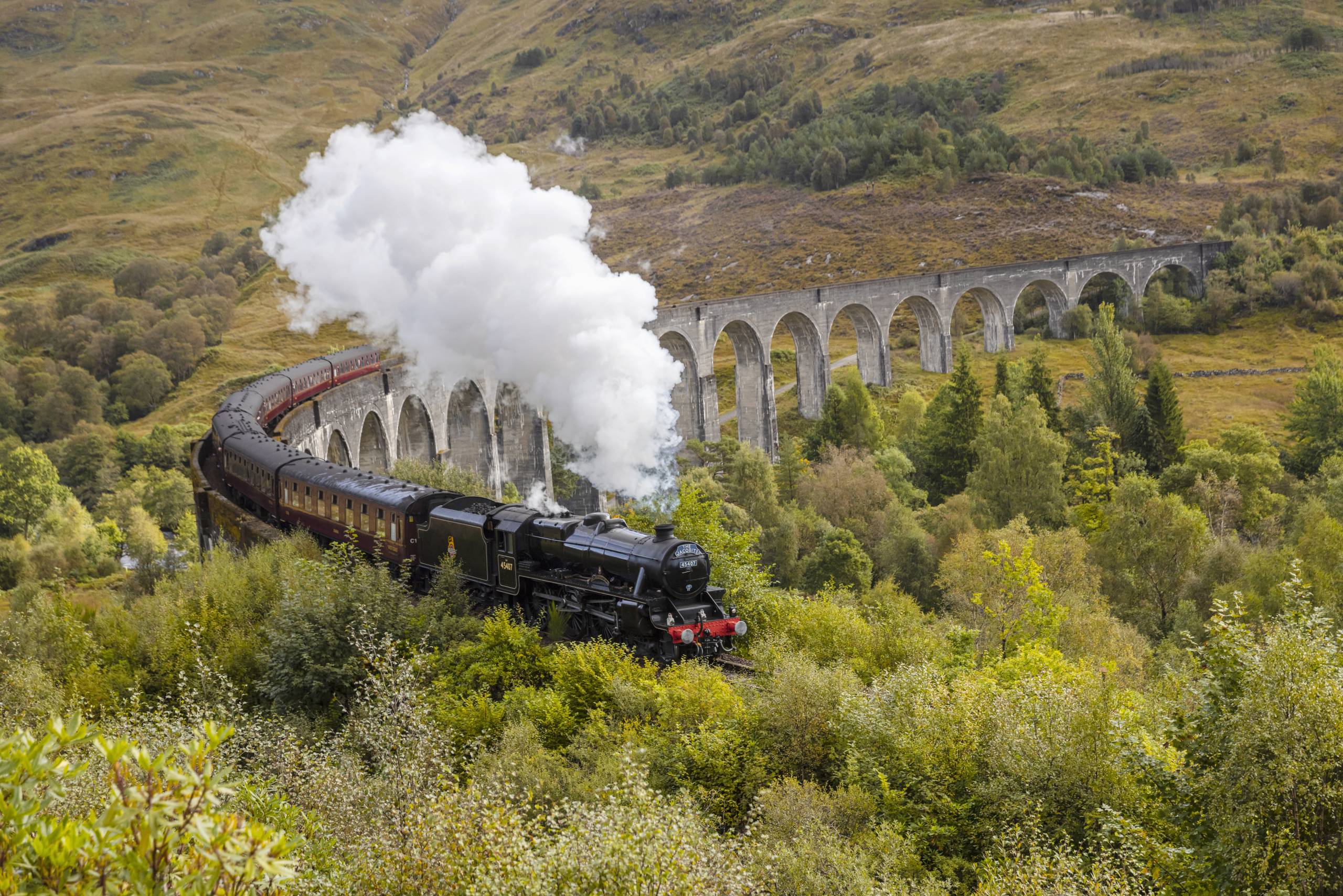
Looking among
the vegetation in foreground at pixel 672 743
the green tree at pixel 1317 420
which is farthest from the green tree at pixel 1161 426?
the vegetation in foreground at pixel 672 743

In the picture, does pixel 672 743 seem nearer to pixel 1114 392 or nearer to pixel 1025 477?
pixel 1025 477

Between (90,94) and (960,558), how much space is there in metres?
208

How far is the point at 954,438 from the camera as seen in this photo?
174ft

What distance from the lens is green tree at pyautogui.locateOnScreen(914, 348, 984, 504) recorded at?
5269 cm

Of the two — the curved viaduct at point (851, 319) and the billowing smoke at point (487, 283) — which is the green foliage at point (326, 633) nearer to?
the billowing smoke at point (487, 283)

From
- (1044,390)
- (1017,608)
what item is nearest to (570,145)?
(1044,390)

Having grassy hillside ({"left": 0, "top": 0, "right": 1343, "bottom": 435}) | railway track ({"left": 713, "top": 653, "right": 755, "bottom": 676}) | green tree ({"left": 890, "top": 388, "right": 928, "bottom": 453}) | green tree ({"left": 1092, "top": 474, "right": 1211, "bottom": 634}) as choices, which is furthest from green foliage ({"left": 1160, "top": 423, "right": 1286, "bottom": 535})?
grassy hillside ({"left": 0, "top": 0, "right": 1343, "bottom": 435})

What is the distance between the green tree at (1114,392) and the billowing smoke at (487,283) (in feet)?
93.9

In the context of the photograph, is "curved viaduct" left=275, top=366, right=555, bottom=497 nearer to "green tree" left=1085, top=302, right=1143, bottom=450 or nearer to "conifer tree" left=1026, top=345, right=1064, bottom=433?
"conifer tree" left=1026, top=345, right=1064, bottom=433

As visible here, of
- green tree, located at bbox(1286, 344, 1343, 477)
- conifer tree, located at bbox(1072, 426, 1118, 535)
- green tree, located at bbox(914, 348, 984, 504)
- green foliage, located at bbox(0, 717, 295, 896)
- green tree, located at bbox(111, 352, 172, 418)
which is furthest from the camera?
green tree, located at bbox(111, 352, 172, 418)

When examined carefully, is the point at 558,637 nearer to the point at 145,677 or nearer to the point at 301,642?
the point at 301,642

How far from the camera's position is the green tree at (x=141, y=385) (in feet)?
275

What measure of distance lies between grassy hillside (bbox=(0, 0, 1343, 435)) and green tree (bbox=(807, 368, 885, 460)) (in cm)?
4050

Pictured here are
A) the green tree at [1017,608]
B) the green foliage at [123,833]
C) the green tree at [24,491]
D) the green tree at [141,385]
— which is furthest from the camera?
the green tree at [141,385]
